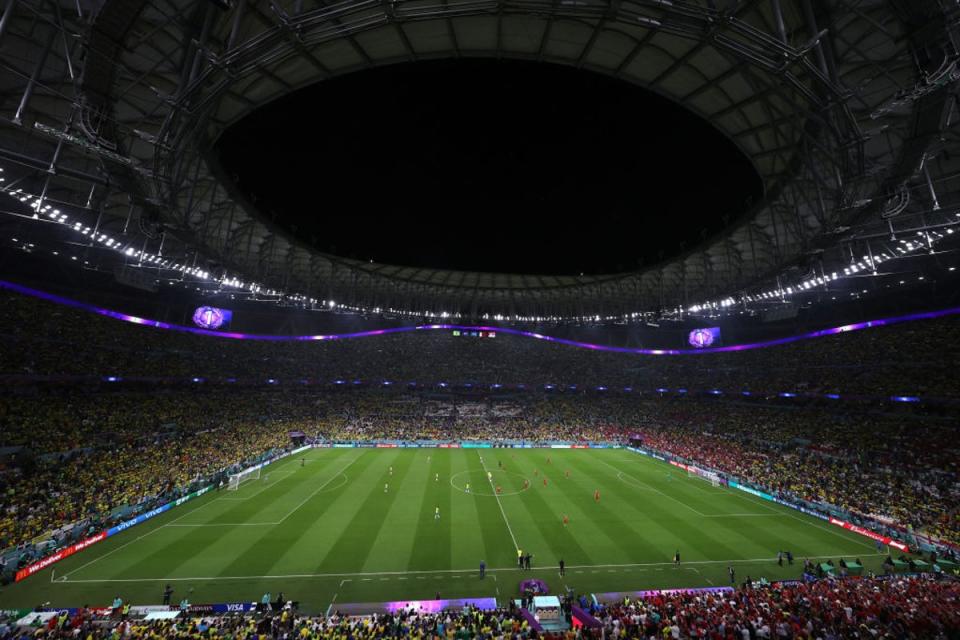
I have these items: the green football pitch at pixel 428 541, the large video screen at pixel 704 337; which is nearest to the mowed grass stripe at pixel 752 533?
the green football pitch at pixel 428 541

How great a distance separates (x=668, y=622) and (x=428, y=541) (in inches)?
564

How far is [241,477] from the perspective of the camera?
117 ft

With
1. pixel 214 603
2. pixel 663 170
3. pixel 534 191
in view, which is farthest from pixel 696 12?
pixel 214 603

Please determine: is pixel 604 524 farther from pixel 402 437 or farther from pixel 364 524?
pixel 402 437

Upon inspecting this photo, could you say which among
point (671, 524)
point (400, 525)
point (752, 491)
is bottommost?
point (400, 525)

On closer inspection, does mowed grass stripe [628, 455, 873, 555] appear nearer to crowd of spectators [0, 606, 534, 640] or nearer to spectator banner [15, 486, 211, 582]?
crowd of spectators [0, 606, 534, 640]

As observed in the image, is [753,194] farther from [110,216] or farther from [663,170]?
[110,216]

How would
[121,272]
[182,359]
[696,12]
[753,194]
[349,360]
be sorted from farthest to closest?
[349,360] → [182,359] → [121,272] → [753,194] → [696,12]

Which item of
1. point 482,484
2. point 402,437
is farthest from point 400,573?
point 402,437

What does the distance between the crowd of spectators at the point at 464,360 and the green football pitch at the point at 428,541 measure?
25954 millimetres

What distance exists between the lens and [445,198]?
815 inches

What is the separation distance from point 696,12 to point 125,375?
205 feet

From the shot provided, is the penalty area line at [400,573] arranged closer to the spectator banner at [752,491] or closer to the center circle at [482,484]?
the center circle at [482,484]

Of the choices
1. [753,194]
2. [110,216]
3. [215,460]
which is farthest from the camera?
[215,460]
